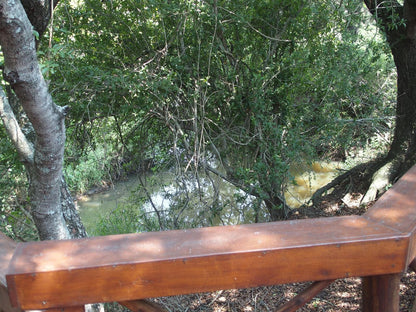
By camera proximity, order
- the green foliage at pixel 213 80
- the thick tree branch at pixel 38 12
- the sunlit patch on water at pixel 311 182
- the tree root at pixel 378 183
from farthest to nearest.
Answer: the sunlit patch on water at pixel 311 182 < the tree root at pixel 378 183 < the green foliage at pixel 213 80 < the thick tree branch at pixel 38 12

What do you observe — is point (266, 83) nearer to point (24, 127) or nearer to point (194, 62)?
point (194, 62)

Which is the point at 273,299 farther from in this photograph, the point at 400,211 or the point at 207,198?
the point at 400,211

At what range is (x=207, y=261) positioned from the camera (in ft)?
2.97

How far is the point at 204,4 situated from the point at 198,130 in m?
1.19

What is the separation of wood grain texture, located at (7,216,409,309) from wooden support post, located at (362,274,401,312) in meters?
0.06

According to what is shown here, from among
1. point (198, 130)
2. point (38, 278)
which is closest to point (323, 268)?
point (38, 278)

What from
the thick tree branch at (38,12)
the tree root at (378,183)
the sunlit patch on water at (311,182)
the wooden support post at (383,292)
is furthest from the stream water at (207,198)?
the wooden support post at (383,292)

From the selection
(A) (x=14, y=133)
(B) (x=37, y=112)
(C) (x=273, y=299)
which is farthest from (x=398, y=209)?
(C) (x=273, y=299)

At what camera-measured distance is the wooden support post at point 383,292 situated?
1022 millimetres

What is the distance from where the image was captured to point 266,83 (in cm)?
429

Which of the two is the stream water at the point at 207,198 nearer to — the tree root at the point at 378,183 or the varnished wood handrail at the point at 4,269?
the tree root at the point at 378,183

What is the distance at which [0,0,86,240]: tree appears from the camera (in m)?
1.87

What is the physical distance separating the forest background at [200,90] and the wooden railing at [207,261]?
257 cm

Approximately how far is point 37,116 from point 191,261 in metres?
Answer: 1.55
